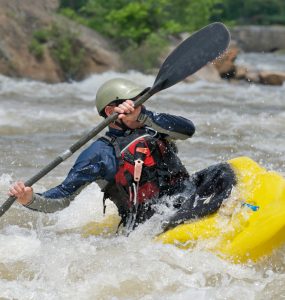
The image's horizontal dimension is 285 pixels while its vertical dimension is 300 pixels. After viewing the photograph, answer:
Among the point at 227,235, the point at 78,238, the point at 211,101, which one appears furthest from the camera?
the point at 211,101

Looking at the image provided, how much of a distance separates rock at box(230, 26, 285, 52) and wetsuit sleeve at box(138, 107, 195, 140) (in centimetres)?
2793

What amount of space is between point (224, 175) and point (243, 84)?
11.9 meters

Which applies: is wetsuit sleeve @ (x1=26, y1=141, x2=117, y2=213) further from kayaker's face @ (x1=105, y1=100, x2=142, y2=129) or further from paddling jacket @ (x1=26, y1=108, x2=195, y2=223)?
kayaker's face @ (x1=105, y1=100, x2=142, y2=129)

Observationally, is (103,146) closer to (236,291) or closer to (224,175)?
(224,175)

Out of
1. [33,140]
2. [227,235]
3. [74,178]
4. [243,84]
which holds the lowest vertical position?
[243,84]

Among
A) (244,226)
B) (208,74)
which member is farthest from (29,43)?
(244,226)

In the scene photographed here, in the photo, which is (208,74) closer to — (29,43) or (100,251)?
(29,43)

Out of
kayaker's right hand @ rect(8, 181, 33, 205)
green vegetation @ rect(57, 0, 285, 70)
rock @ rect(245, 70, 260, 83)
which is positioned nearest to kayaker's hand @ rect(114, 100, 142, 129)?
kayaker's right hand @ rect(8, 181, 33, 205)

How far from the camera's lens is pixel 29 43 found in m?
13.2

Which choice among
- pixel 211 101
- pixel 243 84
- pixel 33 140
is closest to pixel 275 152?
pixel 33 140

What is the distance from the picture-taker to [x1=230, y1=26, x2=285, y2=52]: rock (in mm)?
31375

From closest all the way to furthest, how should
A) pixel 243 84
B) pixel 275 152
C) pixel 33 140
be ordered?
pixel 275 152 < pixel 33 140 < pixel 243 84

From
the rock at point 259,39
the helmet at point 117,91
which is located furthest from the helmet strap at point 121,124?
the rock at point 259,39

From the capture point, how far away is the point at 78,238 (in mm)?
3975
